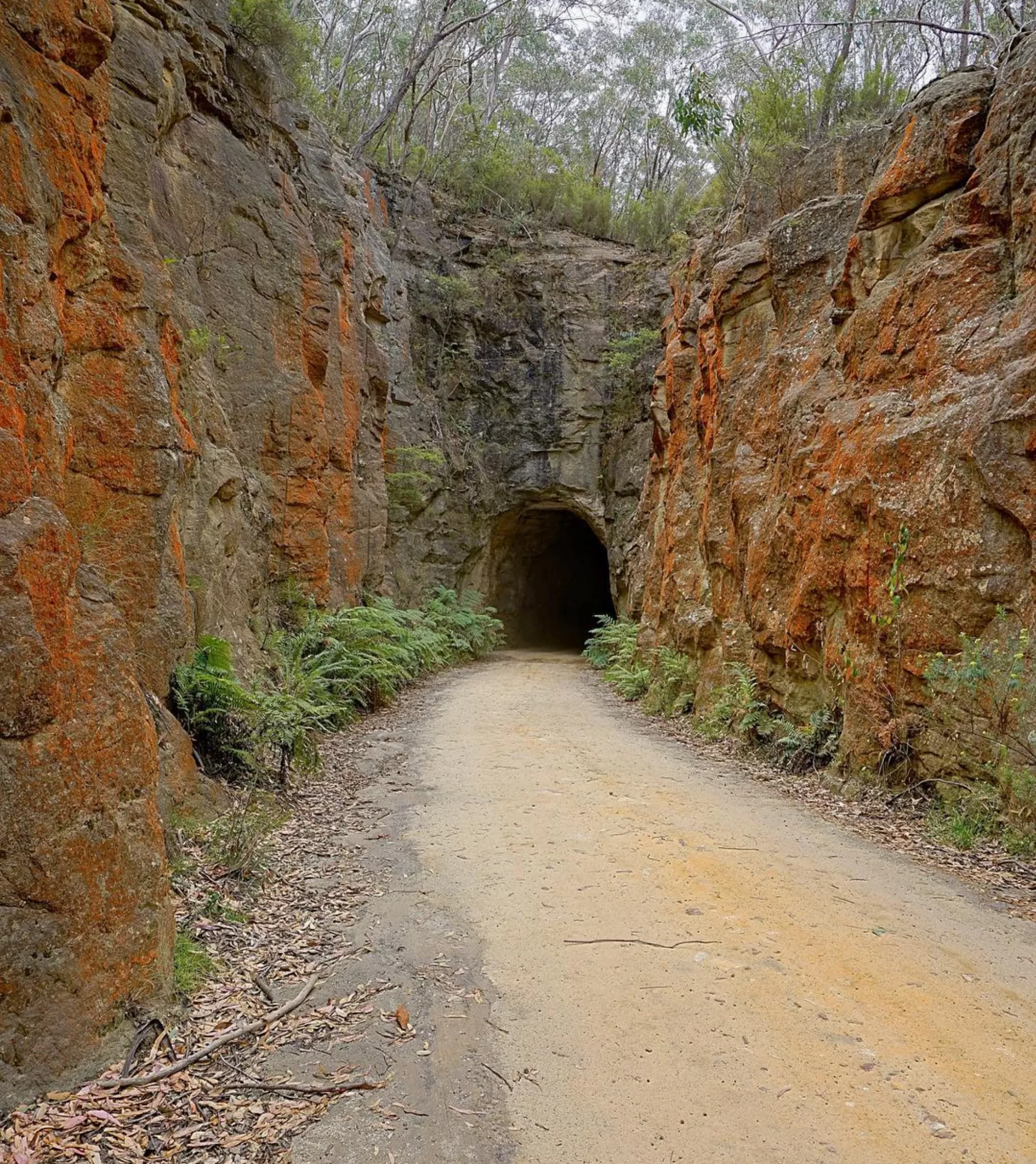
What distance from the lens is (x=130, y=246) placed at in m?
6.14

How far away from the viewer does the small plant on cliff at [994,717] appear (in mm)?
5281

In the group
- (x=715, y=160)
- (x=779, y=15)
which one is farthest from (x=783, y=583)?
(x=779, y=15)

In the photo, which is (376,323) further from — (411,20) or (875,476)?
(411,20)

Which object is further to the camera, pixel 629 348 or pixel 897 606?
pixel 629 348

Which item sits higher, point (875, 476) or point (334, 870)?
point (875, 476)

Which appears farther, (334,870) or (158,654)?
(158,654)

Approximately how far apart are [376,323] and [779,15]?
14947 mm

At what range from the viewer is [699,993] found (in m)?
3.44

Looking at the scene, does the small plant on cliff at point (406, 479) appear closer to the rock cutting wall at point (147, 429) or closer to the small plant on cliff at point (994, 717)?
the rock cutting wall at point (147, 429)

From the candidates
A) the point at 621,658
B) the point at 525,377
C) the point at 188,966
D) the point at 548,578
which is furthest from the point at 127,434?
the point at 548,578

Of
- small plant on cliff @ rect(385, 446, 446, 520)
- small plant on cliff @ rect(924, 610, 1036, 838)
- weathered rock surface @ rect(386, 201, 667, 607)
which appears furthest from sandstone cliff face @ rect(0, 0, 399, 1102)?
weathered rock surface @ rect(386, 201, 667, 607)

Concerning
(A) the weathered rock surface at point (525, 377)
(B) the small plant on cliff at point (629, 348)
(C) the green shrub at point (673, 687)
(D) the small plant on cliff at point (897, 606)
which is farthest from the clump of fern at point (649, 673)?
(B) the small plant on cliff at point (629, 348)

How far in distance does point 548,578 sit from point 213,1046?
24366 millimetres

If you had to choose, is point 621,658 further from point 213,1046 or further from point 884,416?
point 213,1046
